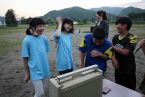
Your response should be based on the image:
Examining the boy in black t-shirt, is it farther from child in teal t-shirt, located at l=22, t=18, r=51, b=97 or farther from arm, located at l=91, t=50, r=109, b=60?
child in teal t-shirt, located at l=22, t=18, r=51, b=97

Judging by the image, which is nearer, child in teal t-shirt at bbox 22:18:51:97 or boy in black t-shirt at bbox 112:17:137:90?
boy in black t-shirt at bbox 112:17:137:90

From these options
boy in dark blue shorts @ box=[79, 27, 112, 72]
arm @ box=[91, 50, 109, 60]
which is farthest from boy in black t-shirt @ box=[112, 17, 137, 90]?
arm @ box=[91, 50, 109, 60]

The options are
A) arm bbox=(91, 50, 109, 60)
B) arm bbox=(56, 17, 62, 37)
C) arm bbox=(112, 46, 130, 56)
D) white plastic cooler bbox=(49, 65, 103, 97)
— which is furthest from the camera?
arm bbox=(56, 17, 62, 37)

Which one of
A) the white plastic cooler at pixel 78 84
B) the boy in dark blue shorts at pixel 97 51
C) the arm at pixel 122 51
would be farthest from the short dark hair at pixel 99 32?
the white plastic cooler at pixel 78 84

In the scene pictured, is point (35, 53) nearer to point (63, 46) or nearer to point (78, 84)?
point (63, 46)

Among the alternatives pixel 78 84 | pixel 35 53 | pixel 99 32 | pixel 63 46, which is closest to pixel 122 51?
pixel 99 32

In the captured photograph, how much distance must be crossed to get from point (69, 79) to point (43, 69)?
1.81 meters

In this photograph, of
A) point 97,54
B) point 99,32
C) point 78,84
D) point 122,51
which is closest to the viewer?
point 78,84

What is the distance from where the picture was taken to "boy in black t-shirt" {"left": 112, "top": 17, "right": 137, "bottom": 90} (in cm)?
272

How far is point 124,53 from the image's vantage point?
2713 millimetres

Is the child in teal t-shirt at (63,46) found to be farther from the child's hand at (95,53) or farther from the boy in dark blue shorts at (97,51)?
the child's hand at (95,53)

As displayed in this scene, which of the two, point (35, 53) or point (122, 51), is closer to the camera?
point (122, 51)

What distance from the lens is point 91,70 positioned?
4.59 ft

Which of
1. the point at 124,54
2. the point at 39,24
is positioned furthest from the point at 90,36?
the point at 39,24
